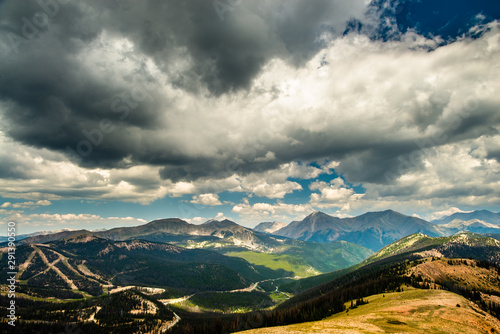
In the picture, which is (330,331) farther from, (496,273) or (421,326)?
(496,273)

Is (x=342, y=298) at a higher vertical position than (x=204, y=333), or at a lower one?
higher

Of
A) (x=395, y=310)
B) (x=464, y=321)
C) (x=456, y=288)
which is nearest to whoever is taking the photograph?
(x=464, y=321)

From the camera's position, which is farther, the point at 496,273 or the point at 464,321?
the point at 496,273

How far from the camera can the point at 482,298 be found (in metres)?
142

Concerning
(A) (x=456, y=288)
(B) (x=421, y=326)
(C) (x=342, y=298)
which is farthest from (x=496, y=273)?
(B) (x=421, y=326)

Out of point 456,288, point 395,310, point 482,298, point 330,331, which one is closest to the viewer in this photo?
point 330,331

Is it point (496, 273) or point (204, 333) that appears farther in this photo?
point (496, 273)

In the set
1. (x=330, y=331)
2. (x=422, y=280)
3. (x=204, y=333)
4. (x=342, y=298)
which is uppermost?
(x=330, y=331)

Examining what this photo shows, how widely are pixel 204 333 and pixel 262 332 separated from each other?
8936 cm

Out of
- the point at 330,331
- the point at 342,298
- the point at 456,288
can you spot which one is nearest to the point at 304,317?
the point at 342,298

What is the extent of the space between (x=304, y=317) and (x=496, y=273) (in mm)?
181308

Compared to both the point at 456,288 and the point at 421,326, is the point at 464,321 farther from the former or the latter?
the point at 456,288

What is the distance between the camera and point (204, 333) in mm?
147500

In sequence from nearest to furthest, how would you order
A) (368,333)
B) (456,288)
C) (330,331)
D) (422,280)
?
1. (368,333)
2. (330,331)
3. (456,288)
4. (422,280)
